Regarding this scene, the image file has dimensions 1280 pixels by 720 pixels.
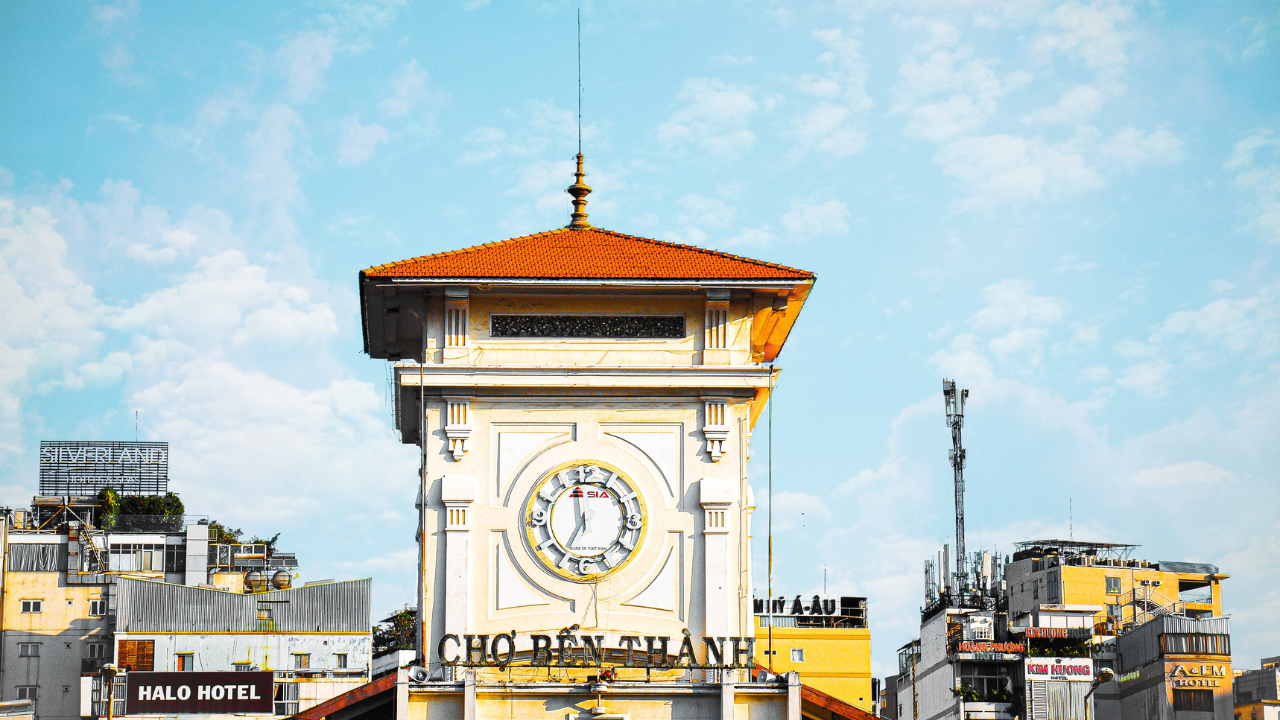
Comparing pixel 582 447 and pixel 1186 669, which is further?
pixel 1186 669

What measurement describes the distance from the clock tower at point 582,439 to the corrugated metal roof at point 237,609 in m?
40.8

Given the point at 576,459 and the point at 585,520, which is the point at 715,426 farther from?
the point at 585,520

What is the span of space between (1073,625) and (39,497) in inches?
2442

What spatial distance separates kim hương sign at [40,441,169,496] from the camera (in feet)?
320

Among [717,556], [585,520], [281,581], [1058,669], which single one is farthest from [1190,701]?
[585,520]

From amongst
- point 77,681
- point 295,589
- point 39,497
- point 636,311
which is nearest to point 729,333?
point 636,311

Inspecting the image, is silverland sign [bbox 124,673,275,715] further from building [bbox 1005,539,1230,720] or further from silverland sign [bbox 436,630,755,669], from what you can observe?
building [bbox 1005,539,1230,720]

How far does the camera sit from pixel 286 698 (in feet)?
233

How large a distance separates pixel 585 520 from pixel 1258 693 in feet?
203

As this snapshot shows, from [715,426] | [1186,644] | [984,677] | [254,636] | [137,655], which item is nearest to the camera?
[715,426]

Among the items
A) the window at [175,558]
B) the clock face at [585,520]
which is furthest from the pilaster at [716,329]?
the window at [175,558]

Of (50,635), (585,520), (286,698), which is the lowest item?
(286,698)

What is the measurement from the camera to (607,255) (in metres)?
36.6

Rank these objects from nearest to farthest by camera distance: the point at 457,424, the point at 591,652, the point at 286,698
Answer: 1. the point at 591,652
2. the point at 457,424
3. the point at 286,698
